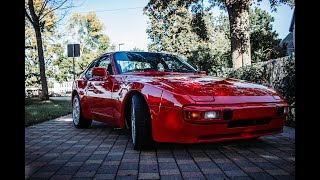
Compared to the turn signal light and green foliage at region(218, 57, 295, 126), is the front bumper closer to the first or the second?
the turn signal light

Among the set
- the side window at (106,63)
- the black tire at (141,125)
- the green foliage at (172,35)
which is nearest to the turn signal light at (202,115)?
the black tire at (141,125)

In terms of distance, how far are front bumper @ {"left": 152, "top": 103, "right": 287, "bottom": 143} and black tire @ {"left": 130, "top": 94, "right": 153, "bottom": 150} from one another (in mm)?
158

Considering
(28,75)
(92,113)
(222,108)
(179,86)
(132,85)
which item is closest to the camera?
(222,108)

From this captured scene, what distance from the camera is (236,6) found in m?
12.0

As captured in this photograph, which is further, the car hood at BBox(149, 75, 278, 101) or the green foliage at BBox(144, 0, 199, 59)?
the green foliage at BBox(144, 0, 199, 59)

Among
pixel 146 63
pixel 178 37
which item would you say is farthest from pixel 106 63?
→ pixel 178 37

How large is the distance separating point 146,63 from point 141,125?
1449 mm

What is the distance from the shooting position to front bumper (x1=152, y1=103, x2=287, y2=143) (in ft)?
10.6

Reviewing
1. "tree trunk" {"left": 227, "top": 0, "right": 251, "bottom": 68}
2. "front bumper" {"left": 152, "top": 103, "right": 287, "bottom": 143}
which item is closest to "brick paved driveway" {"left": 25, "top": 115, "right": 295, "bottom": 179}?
"front bumper" {"left": 152, "top": 103, "right": 287, "bottom": 143}

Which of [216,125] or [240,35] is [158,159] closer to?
[216,125]

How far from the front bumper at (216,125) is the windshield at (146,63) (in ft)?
4.66

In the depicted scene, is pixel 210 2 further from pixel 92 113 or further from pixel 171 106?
pixel 171 106

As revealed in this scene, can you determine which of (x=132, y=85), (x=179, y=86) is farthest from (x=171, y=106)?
(x=132, y=85)

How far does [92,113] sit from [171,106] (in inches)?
95.3
